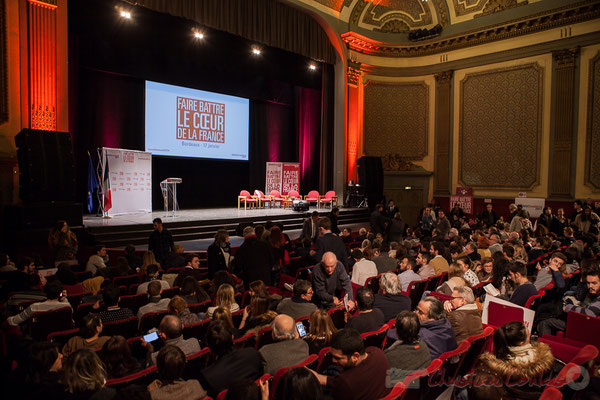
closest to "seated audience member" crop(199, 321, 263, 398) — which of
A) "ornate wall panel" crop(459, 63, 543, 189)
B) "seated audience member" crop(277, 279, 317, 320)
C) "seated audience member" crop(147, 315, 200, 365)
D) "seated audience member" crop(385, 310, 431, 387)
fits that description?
"seated audience member" crop(147, 315, 200, 365)

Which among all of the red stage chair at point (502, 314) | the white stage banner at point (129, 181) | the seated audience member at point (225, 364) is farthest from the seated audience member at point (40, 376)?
the white stage banner at point (129, 181)

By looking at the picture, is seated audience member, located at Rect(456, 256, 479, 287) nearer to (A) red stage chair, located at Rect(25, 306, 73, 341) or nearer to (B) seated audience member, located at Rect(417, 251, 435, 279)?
(B) seated audience member, located at Rect(417, 251, 435, 279)

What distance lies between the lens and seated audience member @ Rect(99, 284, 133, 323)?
323 centimetres

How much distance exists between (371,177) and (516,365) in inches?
447

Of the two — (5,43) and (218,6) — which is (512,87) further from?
(5,43)

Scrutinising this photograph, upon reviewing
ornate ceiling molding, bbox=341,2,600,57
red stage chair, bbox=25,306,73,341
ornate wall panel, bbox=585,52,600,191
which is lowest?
red stage chair, bbox=25,306,73,341

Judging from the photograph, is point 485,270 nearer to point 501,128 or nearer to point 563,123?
point 563,123

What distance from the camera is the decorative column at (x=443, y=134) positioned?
533 inches

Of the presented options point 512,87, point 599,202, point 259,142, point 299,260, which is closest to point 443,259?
point 299,260

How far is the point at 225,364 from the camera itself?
215 cm

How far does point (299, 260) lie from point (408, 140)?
32.3ft

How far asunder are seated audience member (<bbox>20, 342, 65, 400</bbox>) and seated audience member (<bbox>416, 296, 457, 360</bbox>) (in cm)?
209

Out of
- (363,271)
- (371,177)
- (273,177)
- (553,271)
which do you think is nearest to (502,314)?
(553,271)

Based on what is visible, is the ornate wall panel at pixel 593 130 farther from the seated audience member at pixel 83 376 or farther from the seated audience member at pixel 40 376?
the seated audience member at pixel 40 376
